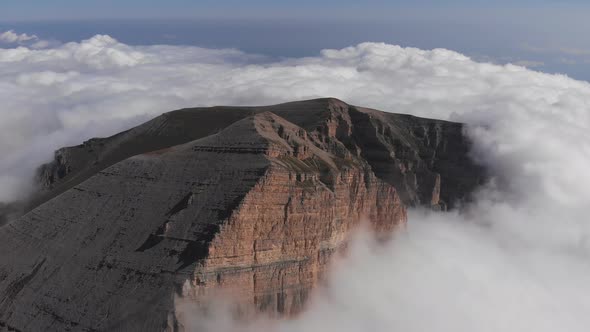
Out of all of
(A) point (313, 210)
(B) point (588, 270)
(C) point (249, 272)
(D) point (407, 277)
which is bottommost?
(B) point (588, 270)

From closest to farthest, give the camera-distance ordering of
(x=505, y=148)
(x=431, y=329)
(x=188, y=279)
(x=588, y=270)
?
(x=188, y=279), (x=431, y=329), (x=588, y=270), (x=505, y=148)

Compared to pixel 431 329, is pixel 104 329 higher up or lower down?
higher up

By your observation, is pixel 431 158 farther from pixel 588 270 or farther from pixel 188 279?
pixel 188 279

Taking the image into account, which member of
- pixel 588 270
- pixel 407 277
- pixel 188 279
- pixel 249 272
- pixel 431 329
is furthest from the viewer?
pixel 588 270

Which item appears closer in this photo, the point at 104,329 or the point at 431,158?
the point at 104,329

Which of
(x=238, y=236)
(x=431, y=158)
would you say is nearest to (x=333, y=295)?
(x=238, y=236)

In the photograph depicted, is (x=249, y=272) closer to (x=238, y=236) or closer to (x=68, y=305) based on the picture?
(x=238, y=236)

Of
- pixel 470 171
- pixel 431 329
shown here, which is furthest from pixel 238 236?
pixel 470 171
